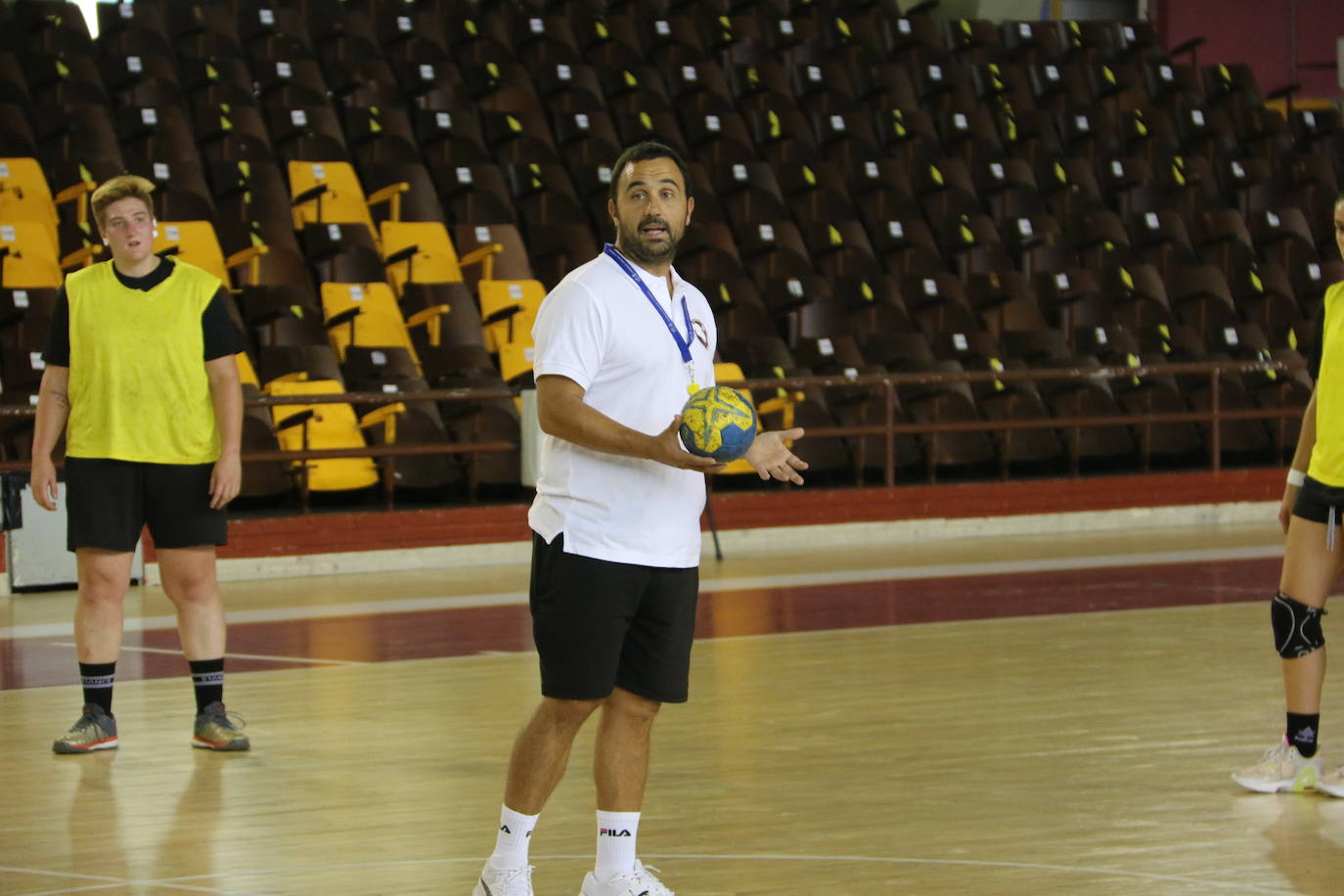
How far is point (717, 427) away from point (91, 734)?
124 inches

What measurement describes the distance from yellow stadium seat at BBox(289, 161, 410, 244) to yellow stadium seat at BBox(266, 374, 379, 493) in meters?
2.02

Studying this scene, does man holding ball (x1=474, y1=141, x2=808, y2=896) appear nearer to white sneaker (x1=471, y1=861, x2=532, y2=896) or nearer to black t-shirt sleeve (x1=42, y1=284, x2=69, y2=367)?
white sneaker (x1=471, y1=861, x2=532, y2=896)

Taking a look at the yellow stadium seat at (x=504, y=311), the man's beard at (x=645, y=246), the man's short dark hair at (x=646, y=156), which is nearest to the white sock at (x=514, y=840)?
the man's beard at (x=645, y=246)

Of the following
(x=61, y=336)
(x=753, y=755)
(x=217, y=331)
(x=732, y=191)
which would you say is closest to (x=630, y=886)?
(x=753, y=755)

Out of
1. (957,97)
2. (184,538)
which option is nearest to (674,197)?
(184,538)

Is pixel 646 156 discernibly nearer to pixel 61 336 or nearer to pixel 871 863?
pixel 871 863

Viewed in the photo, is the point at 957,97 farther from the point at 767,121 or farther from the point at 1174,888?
the point at 1174,888

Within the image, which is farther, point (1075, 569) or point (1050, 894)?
point (1075, 569)

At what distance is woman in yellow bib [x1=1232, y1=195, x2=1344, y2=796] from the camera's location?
17.5 ft

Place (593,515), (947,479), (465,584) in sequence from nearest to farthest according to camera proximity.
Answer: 1. (593,515)
2. (465,584)
3. (947,479)

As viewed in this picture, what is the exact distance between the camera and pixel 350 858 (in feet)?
15.5

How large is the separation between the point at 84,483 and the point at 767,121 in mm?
10995

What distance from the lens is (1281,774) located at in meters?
5.39

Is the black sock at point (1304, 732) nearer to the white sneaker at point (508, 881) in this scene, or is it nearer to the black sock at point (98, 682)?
the white sneaker at point (508, 881)
